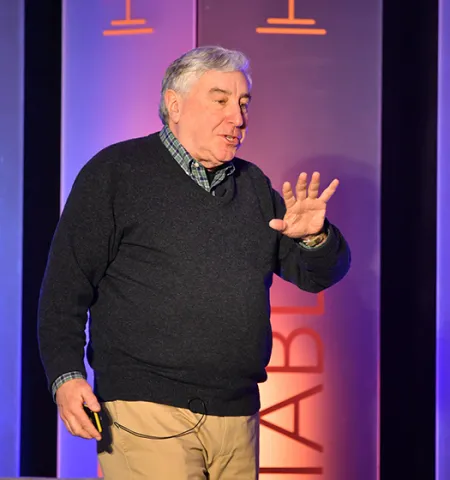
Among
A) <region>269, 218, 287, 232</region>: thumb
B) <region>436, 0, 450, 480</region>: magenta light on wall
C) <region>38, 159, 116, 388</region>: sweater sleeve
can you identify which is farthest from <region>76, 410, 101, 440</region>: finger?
<region>436, 0, 450, 480</region>: magenta light on wall

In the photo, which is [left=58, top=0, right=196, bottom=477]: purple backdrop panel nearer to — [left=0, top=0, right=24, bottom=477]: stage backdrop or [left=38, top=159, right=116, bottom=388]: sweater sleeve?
[left=0, top=0, right=24, bottom=477]: stage backdrop

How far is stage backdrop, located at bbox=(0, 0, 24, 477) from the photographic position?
9.71 ft

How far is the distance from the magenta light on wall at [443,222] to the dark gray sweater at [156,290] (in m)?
1.22

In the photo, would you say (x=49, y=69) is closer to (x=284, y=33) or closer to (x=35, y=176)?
(x=35, y=176)

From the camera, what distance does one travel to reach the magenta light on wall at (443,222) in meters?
2.88

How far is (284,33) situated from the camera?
2.92 meters

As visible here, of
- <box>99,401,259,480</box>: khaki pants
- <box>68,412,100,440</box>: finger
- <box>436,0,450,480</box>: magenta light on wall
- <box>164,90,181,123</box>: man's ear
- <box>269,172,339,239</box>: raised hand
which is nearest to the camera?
<box>68,412,100,440</box>: finger

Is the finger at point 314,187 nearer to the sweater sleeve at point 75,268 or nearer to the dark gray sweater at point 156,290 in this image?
the dark gray sweater at point 156,290

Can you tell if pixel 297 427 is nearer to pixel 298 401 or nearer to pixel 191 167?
pixel 298 401

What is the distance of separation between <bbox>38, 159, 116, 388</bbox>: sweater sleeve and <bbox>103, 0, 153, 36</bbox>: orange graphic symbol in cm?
133

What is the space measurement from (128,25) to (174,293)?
5.12ft

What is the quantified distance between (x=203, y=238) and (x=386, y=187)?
1.50 m

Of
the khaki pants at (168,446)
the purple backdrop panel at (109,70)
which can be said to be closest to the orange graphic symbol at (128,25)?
the purple backdrop panel at (109,70)

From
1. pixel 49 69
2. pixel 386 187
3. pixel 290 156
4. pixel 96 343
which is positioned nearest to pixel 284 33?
pixel 290 156
